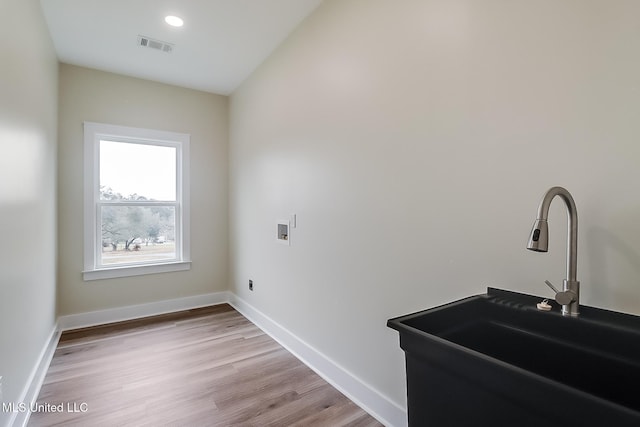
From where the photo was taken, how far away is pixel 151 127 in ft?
12.0

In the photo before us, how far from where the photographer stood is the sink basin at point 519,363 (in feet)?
2.09

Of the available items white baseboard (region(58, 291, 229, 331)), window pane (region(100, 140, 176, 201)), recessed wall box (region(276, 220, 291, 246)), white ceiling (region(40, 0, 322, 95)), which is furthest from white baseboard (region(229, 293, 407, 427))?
white ceiling (region(40, 0, 322, 95))

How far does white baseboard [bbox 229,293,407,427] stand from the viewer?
1.81 meters

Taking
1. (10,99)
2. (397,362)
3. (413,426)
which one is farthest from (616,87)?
(10,99)

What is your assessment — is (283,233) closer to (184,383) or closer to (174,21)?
(184,383)

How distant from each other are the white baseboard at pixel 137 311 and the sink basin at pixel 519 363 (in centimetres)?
351

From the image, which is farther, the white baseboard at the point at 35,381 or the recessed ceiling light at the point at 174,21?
A: the recessed ceiling light at the point at 174,21

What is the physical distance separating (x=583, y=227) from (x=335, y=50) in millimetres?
1834

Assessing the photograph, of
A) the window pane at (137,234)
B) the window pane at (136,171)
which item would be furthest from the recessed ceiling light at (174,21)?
the window pane at (137,234)

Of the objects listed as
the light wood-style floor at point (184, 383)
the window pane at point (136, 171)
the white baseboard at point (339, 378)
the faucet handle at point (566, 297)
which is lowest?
the light wood-style floor at point (184, 383)

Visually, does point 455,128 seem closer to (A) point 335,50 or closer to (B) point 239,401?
(A) point 335,50

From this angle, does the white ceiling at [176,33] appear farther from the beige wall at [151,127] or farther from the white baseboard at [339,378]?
the white baseboard at [339,378]

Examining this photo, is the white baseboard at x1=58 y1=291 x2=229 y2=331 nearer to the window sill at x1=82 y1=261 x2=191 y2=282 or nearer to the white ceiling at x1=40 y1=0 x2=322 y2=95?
the window sill at x1=82 y1=261 x2=191 y2=282

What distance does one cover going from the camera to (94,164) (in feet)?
11.1
